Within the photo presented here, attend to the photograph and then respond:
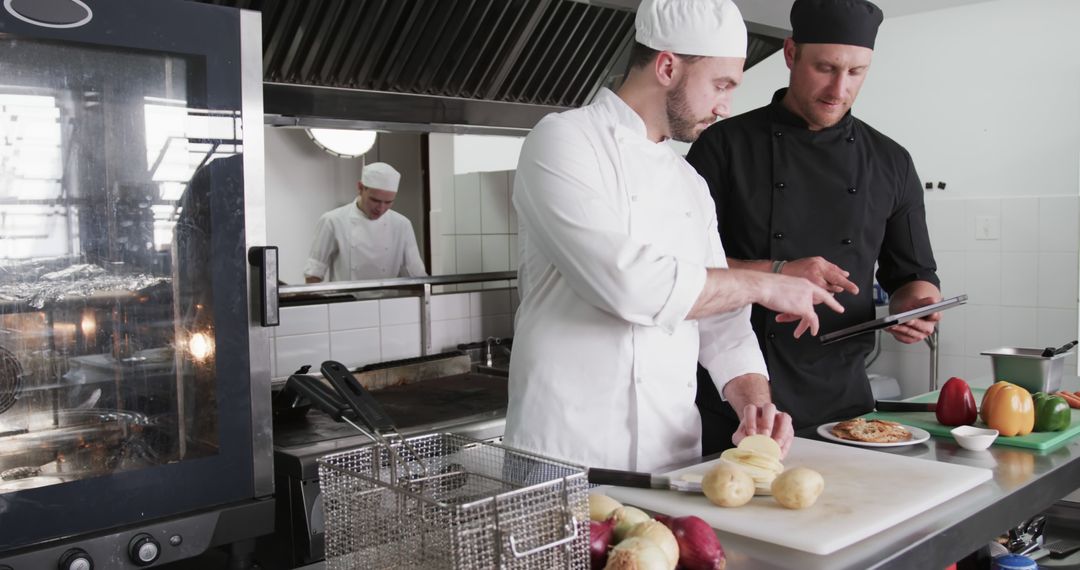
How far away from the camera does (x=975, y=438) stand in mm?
1778

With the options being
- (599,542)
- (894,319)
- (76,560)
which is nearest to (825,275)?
(894,319)

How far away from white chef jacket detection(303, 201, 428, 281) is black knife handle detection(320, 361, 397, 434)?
0.79 metres

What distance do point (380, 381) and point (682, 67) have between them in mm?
1768

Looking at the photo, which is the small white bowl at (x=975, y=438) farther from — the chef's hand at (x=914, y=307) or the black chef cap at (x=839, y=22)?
the black chef cap at (x=839, y=22)

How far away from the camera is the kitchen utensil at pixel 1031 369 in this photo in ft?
7.01

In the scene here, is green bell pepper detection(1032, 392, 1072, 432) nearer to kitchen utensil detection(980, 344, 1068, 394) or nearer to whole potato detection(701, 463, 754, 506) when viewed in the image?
kitchen utensil detection(980, 344, 1068, 394)

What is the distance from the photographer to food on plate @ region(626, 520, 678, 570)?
104 centimetres

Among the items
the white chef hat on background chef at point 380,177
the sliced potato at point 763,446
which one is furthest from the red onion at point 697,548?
the white chef hat on background chef at point 380,177

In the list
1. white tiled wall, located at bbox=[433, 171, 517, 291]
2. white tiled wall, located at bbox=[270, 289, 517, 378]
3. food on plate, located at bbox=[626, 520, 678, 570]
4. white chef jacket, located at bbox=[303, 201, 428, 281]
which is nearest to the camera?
food on plate, located at bbox=[626, 520, 678, 570]

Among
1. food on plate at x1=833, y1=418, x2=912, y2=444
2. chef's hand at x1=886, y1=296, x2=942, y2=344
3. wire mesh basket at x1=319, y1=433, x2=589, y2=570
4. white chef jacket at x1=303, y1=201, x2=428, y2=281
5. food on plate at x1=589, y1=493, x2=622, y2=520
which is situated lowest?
food on plate at x1=833, y1=418, x2=912, y2=444

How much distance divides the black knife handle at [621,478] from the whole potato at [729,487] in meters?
0.09

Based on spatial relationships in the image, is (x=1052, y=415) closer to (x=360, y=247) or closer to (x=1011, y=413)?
(x=1011, y=413)

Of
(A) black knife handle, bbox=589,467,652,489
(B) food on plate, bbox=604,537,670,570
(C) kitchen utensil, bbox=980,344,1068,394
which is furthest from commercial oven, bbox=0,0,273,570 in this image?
(C) kitchen utensil, bbox=980,344,1068,394

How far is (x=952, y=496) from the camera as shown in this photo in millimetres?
1464
